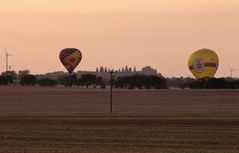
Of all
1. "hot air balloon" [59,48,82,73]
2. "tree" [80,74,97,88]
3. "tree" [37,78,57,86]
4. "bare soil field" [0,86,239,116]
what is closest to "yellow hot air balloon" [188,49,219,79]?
"bare soil field" [0,86,239,116]

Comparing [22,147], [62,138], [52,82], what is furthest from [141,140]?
[52,82]

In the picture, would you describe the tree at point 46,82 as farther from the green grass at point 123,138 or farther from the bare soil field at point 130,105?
the green grass at point 123,138

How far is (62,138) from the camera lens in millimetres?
30312

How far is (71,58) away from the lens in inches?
3824

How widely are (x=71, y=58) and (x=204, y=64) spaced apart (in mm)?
20414

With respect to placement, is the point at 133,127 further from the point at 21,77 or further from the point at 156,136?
the point at 21,77

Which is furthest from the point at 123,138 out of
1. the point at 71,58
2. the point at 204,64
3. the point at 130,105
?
the point at 204,64

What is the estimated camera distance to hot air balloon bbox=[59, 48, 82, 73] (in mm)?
96625

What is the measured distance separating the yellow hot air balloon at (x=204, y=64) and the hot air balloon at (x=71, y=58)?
18666mm

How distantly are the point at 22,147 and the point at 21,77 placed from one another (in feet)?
483

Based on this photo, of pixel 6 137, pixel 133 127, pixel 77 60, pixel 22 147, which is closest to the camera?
pixel 22 147

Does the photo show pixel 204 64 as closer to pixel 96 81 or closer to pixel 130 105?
pixel 130 105

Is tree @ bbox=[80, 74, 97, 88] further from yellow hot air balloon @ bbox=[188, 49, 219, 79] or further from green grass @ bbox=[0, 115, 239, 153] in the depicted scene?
green grass @ bbox=[0, 115, 239, 153]

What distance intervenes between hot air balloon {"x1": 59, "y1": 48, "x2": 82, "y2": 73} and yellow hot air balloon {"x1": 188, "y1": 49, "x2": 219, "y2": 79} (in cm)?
1867
